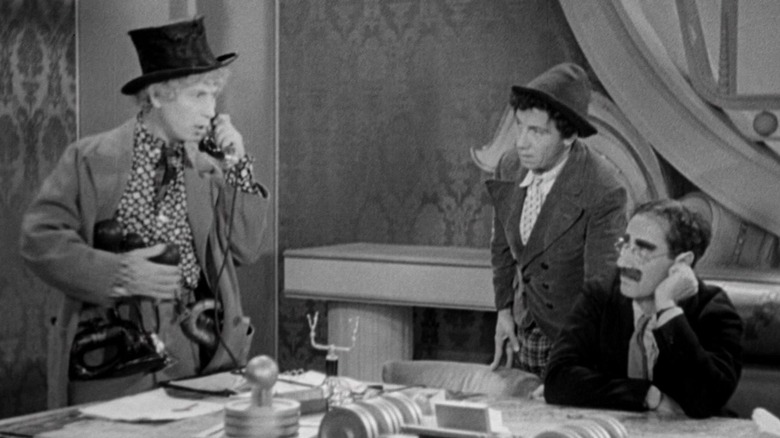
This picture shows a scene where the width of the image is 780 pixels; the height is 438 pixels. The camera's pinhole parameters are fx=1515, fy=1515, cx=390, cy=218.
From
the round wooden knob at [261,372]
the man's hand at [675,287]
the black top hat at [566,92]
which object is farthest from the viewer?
the black top hat at [566,92]

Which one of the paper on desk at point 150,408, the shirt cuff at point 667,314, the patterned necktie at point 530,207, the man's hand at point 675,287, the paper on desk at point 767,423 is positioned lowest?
the paper on desk at point 150,408

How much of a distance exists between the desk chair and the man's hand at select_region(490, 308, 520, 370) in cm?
50

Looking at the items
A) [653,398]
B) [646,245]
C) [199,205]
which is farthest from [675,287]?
[199,205]

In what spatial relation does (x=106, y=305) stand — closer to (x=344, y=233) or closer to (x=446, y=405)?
(x=446, y=405)

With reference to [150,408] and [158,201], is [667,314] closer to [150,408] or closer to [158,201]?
[150,408]

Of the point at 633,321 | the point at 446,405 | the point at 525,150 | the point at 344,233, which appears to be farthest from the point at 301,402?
the point at 344,233

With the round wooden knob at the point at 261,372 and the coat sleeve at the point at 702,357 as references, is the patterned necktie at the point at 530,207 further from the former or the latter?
the round wooden knob at the point at 261,372

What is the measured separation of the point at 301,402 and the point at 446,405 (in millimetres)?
513

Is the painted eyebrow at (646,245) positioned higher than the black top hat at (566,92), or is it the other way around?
the black top hat at (566,92)

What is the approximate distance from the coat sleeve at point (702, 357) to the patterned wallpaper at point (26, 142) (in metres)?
2.85

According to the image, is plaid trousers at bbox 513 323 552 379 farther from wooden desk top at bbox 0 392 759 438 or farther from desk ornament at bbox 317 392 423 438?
desk ornament at bbox 317 392 423 438

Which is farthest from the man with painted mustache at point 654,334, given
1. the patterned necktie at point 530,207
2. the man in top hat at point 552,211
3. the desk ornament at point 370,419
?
the patterned necktie at point 530,207

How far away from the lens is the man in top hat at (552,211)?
4273mm

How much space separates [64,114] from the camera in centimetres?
573
